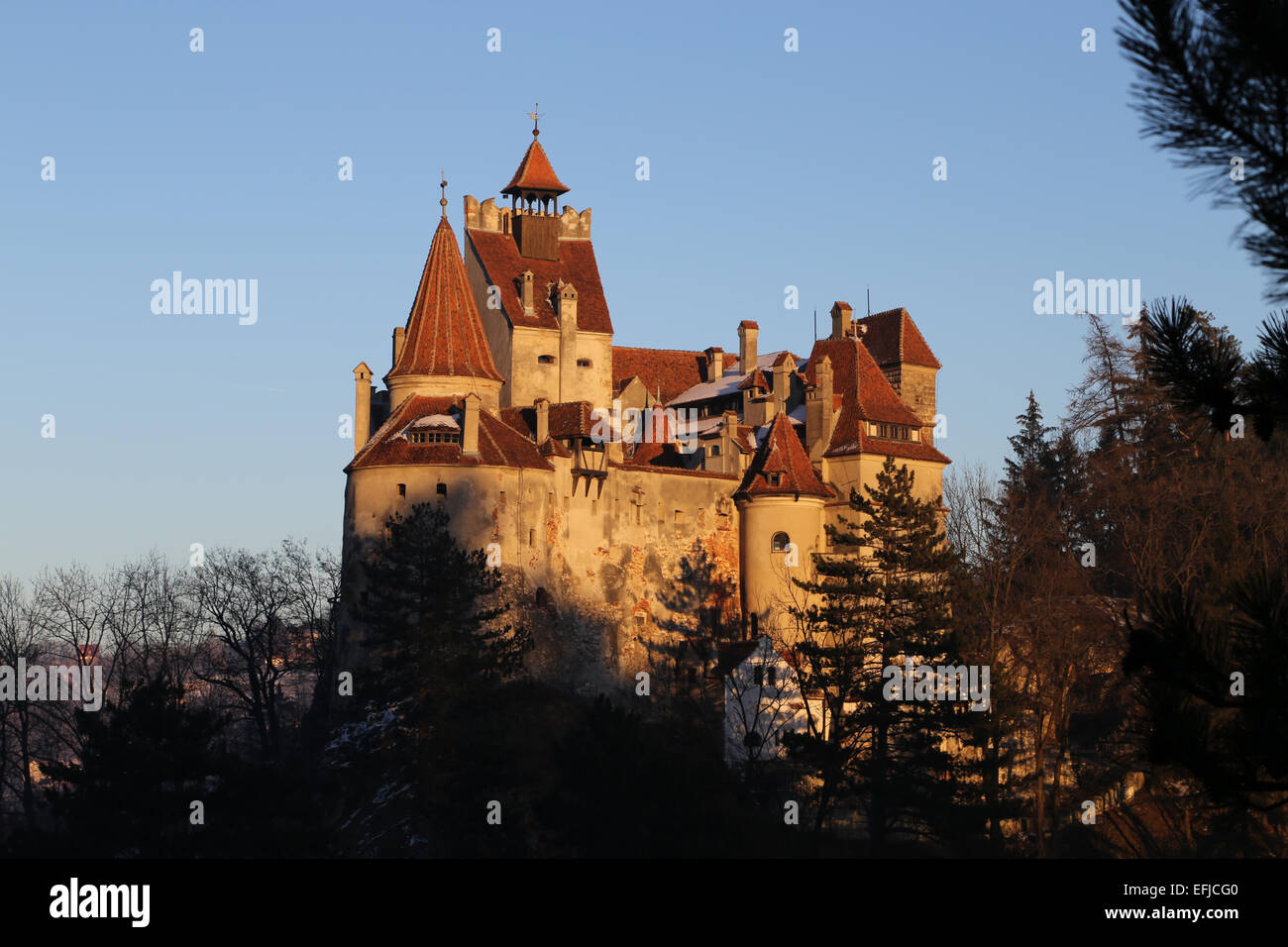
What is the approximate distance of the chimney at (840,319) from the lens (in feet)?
232

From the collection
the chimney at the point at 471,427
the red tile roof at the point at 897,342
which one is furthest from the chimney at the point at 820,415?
the chimney at the point at 471,427

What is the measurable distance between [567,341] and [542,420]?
653cm

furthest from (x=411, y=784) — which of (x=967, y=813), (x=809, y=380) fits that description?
(x=809, y=380)

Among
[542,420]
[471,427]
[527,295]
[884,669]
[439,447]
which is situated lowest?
[884,669]

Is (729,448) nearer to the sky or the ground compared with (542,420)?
nearer to the ground

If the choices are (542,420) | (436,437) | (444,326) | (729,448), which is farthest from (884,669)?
(444,326)

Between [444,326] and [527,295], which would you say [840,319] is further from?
[444,326]

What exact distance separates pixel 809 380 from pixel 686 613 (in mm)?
10892

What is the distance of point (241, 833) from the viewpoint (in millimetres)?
39344

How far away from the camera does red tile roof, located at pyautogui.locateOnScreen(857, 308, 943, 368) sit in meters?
72.1

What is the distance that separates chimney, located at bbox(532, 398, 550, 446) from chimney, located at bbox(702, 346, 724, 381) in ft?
43.2

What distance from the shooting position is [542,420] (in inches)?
2398

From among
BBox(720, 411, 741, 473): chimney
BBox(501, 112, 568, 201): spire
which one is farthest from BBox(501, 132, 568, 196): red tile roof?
BBox(720, 411, 741, 473): chimney

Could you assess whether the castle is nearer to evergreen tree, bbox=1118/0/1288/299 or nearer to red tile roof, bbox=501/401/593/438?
red tile roof, bbox=501/401/593/438
